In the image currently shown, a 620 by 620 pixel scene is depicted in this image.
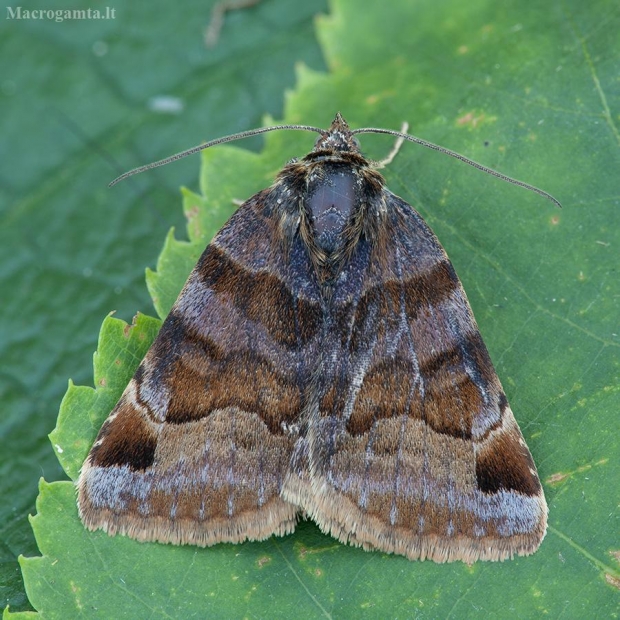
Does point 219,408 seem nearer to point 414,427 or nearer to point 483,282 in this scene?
point 414,427

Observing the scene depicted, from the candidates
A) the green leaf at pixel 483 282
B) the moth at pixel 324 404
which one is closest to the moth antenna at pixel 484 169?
the moth at pixel 324 404

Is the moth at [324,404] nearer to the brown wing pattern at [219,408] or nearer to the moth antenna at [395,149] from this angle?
the brown wing pattern at [219,408]

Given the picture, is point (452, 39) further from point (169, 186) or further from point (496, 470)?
point (496, 470)

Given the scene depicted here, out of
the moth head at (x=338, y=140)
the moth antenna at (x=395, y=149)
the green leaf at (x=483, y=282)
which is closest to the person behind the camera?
the green leaf at (x=483, y=282)

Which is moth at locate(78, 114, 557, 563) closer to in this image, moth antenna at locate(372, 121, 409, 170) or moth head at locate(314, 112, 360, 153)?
Result: moth head at locate(314, 112, 360, 153)

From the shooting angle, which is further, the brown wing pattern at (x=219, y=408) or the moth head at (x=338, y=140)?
the moth head at (x=338, y=140)

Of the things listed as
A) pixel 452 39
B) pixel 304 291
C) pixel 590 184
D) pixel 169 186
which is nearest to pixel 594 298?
pixel 590 184
